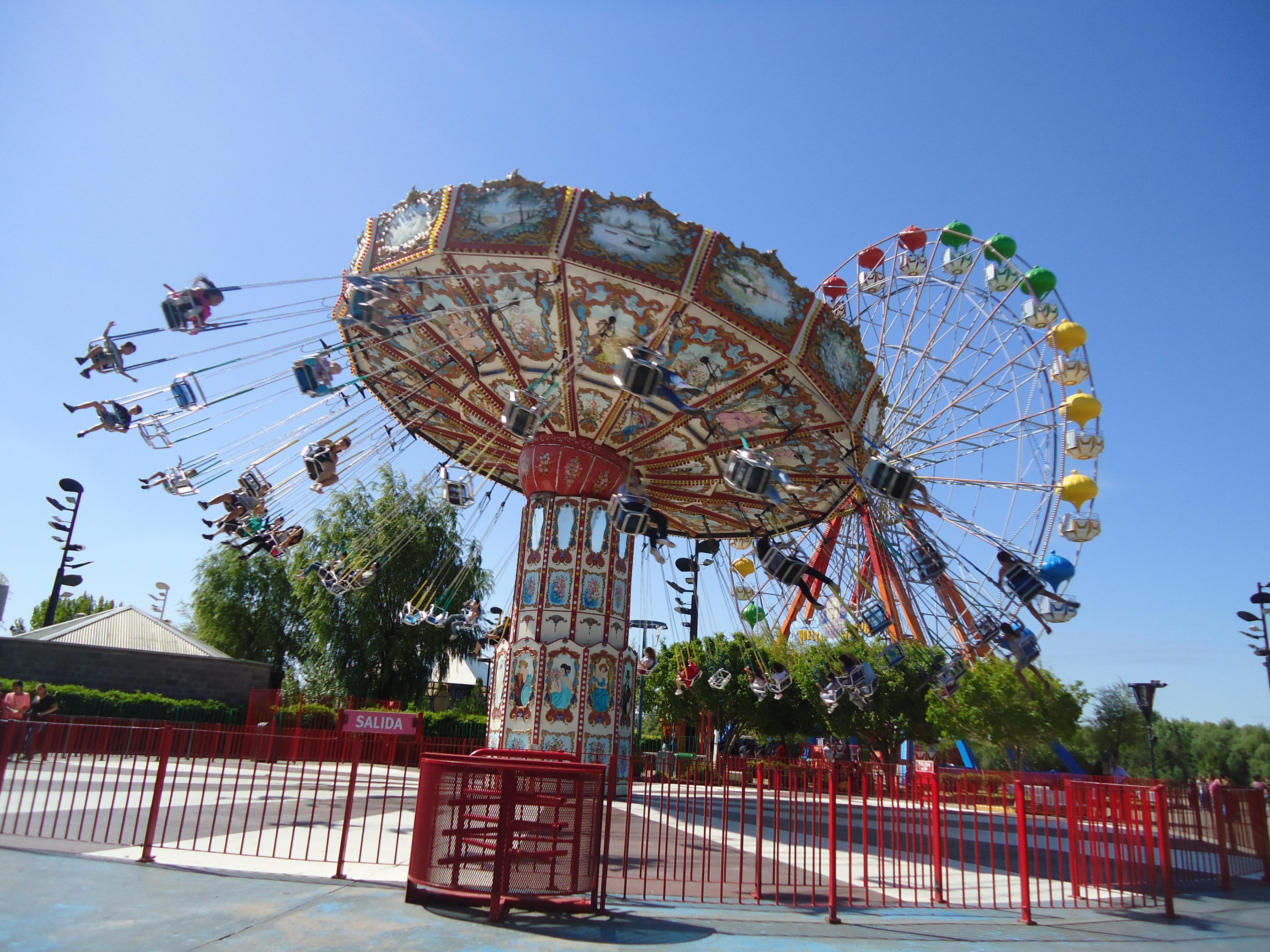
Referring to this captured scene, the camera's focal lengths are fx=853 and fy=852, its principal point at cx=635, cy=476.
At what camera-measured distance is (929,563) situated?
16219 millimetres

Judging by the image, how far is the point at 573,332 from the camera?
43.2ft

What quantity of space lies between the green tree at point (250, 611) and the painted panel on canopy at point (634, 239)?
27113 millimetres

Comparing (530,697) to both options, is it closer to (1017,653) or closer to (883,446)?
(883,446)

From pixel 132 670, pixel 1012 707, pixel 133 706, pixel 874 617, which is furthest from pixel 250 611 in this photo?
pixel 1012 707

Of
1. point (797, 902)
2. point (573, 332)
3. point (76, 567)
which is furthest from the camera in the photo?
point (76, 567)

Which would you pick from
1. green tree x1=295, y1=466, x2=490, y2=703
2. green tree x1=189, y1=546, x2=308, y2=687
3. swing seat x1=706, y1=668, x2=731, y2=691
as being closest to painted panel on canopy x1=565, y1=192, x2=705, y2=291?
swing seat x1=706, y1=668, x2=731, y2=691

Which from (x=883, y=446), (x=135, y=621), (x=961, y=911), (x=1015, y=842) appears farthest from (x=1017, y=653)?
(x=135, y=621)

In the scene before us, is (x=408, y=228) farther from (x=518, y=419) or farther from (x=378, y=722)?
(x=378, y=722)

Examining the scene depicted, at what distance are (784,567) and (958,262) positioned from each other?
8616 millimetres

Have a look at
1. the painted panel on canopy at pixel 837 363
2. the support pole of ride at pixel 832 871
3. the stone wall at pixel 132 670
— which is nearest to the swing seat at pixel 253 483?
the painted panel on canopy at pixel 837 363

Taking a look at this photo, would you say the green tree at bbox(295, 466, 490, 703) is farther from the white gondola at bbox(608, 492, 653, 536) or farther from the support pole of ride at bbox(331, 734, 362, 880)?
the support pole of ride at bbox(331, 734, 362, 880)

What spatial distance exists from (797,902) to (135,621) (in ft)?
102

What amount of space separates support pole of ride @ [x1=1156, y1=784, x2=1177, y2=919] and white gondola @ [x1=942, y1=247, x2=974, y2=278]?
13158mm

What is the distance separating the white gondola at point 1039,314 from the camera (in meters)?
17.4
